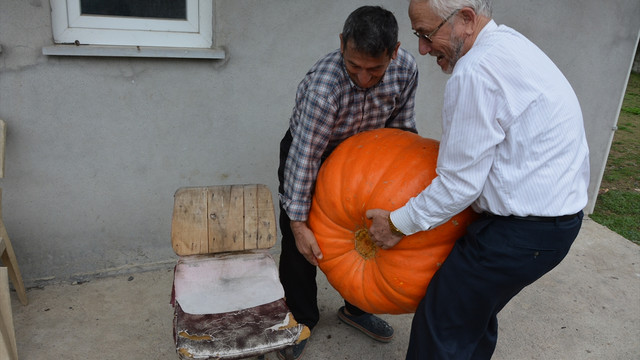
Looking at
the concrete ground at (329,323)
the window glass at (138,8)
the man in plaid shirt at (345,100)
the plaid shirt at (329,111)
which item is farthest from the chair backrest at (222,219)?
the window glass at (138,8)

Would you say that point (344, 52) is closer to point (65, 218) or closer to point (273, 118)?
point (273, 118)

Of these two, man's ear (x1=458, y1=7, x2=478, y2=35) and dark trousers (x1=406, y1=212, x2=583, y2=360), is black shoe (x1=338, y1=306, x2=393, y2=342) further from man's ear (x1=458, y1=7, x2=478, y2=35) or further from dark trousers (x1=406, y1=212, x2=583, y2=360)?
man's ear (x1=458, y1=7, x2=478, y2=35)

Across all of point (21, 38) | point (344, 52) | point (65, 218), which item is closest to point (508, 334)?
point (344, 52)

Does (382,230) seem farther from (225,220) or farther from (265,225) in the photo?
(225,220)

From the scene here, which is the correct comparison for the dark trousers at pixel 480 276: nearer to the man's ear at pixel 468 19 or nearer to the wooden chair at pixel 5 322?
the man's ear at pixel 468 19

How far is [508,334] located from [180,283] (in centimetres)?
211

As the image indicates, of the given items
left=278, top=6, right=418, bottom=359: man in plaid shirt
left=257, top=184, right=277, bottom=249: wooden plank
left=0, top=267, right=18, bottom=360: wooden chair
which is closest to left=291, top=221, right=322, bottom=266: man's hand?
left=278, top=6, right=418, bottom=359: man in plaid shirt

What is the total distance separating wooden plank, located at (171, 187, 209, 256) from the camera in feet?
8.09

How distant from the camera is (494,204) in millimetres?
1726

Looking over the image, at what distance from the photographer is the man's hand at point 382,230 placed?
6.11ft

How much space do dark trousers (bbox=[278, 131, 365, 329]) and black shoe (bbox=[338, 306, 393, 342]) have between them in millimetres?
340

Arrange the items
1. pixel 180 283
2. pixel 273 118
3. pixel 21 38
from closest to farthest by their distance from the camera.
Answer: pixel 180 283 → pixel 21 38 → pixel 273 118

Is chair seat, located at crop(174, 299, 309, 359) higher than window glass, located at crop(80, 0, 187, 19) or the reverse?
the reverse

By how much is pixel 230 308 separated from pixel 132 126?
1535mm
